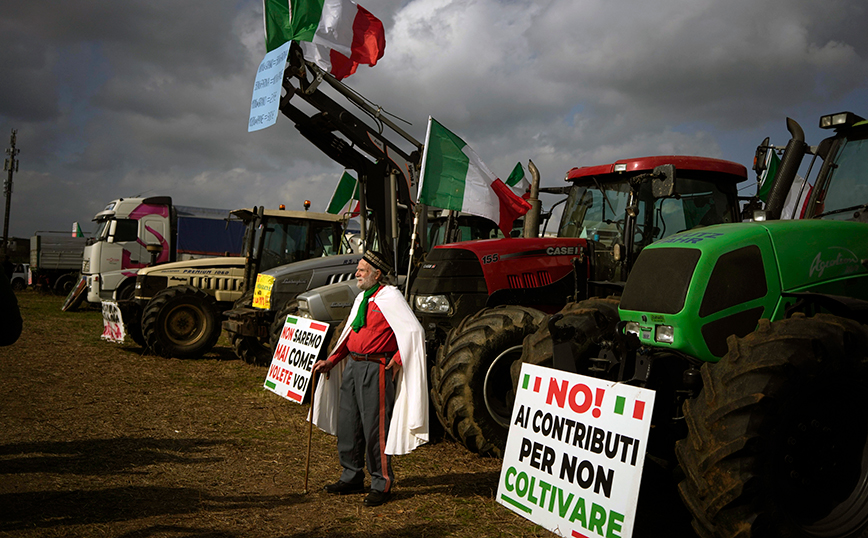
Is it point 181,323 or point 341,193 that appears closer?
point 181,323

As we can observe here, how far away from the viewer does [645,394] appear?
130 inches

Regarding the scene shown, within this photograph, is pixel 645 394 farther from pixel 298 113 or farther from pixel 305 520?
pixel 298 113

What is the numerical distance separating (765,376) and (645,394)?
541 mm

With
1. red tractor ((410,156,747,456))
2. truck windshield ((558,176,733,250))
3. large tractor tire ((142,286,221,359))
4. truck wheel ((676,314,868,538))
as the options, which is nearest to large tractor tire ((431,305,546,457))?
red tractor ((410,156,747,456))

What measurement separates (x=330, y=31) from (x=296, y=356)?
5.12 metres

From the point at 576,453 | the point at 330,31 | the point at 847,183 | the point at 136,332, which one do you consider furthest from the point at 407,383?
the point at 136,332

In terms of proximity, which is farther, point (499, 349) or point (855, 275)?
point (499, 349)

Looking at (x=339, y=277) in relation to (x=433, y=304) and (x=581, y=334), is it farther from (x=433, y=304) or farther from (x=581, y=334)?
(x=581, y=334)

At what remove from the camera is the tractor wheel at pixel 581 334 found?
4.29m

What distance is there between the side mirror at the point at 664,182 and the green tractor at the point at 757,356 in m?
0.67

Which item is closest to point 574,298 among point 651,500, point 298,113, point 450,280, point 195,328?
point 450,280

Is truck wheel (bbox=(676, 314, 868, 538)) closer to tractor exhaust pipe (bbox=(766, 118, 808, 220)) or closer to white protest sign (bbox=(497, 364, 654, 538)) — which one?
white protest sign (bbox=(497, 364, 654, 538))

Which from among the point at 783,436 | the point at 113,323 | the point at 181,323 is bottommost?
the point at 113,323

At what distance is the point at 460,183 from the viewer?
878cm
